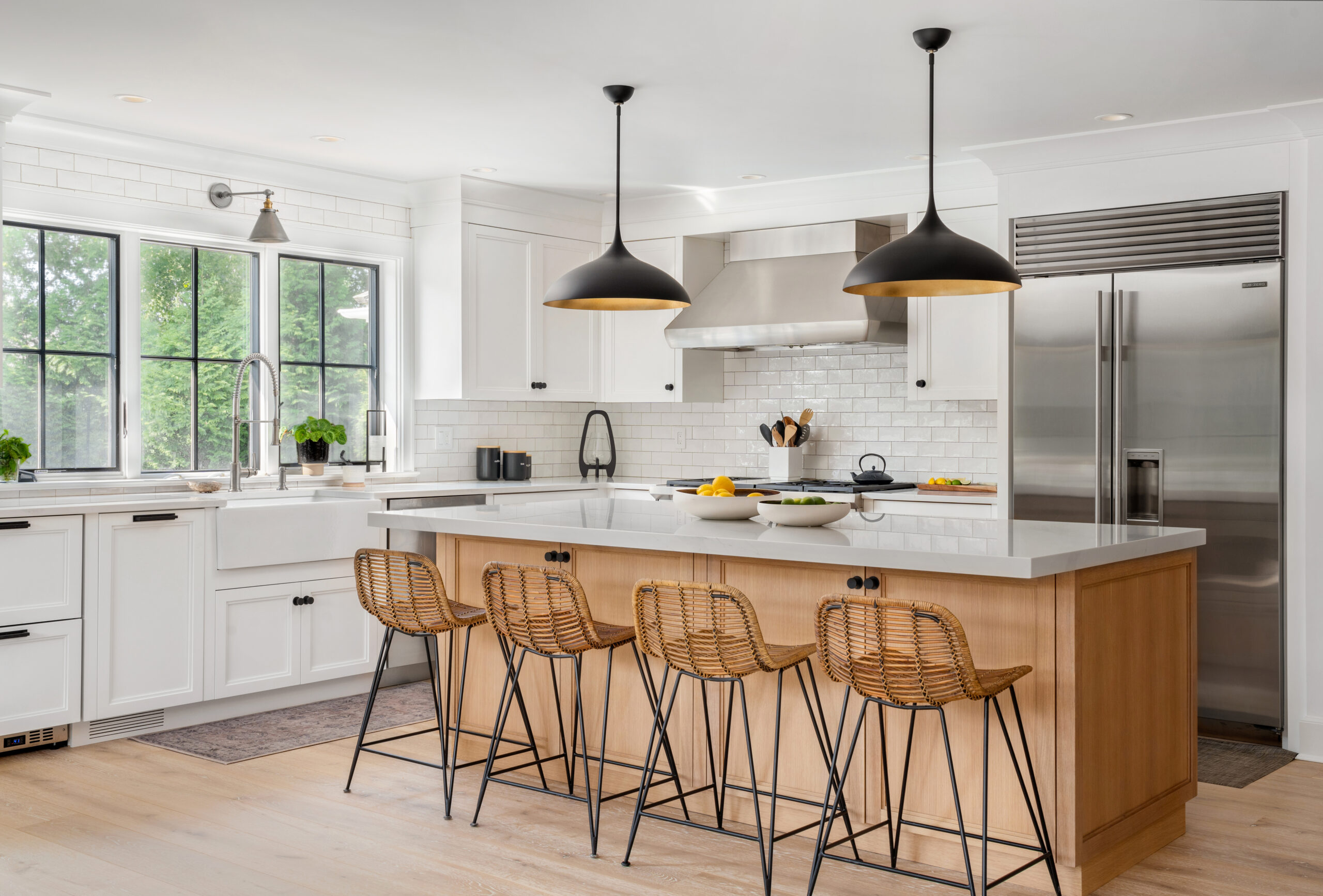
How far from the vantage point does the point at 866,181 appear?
6.05 metres

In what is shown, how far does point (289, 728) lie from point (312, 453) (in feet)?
4.90

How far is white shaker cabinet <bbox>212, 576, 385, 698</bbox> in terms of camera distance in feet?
16.3

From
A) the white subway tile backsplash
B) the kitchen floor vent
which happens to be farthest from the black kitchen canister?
the kitchen floor vent

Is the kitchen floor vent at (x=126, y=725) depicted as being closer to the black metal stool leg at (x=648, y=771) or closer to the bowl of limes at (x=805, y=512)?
the black metal stool leg at (x=648, y=771)

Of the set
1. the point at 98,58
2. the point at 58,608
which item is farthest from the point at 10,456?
the point at 98,58

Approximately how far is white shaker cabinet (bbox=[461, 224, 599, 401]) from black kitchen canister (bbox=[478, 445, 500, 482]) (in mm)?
394

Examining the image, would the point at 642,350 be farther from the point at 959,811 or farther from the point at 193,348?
the point at 959,811

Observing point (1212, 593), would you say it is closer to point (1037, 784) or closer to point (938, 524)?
point (938, 524)

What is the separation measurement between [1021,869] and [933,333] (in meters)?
3.38

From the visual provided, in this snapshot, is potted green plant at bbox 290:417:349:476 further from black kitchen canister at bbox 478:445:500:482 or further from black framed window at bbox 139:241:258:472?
black kitchen canister at bbox 478:445:500:482

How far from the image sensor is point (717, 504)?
12.8 ft

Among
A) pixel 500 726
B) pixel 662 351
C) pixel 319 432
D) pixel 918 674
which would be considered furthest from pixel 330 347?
pixel 918 674

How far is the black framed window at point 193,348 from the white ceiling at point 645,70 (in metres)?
0.61

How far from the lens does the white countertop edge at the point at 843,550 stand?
289cm
